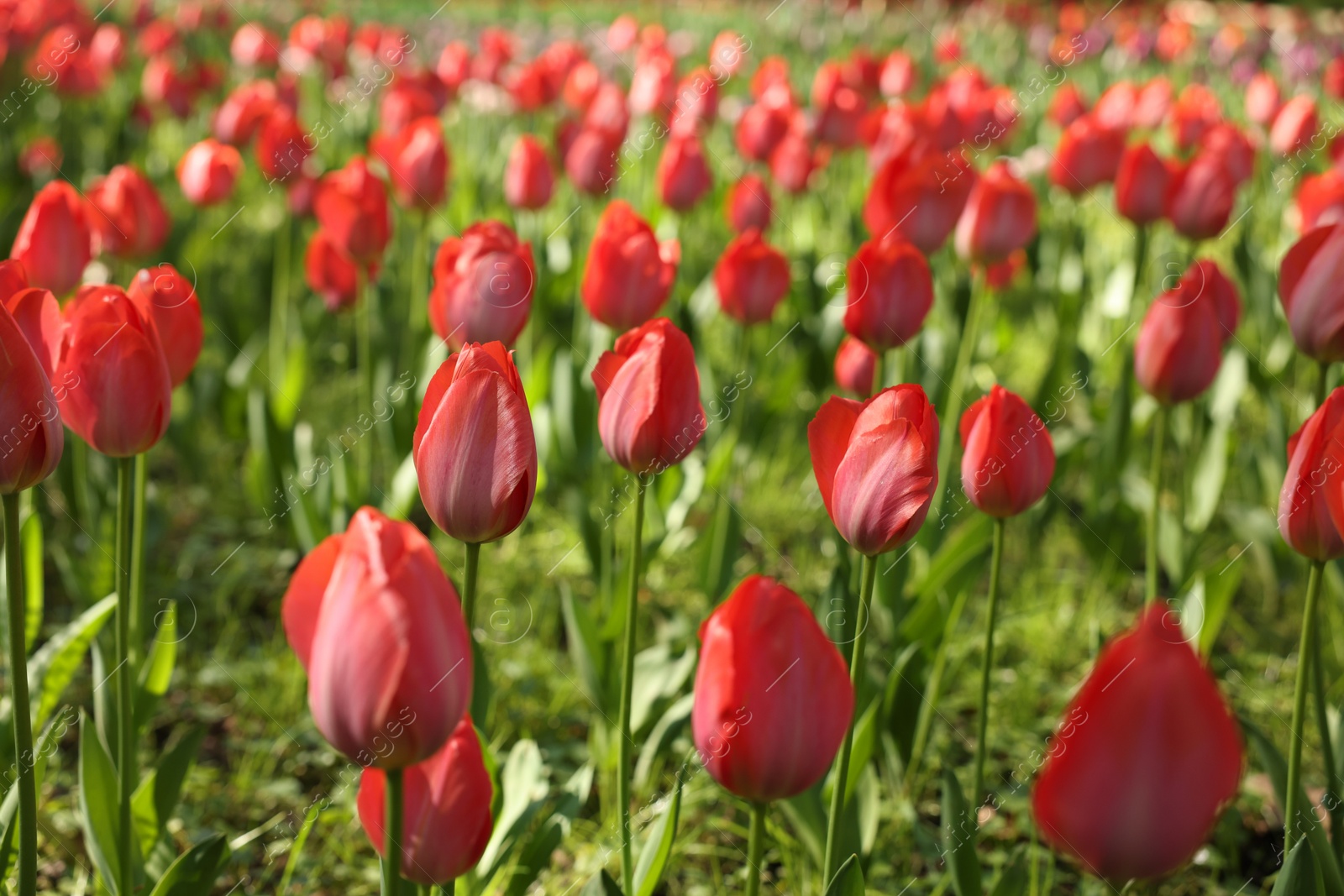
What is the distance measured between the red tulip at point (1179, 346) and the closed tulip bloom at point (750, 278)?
0.72 meters

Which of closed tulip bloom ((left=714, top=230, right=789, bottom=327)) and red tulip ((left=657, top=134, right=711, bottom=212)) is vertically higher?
closed tulip bloom ((left=714, top=230, right=789, bottom=327))

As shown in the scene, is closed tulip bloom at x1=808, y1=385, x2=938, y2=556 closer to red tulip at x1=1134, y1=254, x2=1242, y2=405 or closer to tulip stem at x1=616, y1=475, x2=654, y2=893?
tulip stem at x1=616, y1=475, x2=654, y2=893

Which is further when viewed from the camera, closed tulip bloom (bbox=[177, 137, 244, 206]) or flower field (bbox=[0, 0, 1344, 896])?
closed tulip bloom (bbox=[177, 137, 244, 206])

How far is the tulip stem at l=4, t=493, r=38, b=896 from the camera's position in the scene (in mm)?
1062

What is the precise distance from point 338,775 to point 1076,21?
28.9 ft

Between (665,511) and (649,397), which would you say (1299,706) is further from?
(665,511)

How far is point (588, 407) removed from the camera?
273cm

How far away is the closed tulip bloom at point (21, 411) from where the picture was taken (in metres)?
0.99

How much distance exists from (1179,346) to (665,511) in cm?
114

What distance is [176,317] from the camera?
1407 mm

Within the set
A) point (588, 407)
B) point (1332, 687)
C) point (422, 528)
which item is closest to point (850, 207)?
point (588, 407)

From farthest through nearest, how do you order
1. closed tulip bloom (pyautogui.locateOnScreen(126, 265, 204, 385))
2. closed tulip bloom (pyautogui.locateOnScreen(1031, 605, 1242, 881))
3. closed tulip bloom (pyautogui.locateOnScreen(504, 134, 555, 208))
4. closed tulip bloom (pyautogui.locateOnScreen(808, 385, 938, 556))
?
1. closed tulip bloom (pyautogui.locateOnScreen(504, 134, 555, 208))
2. closed tulip bloom (pyautogui.locateOnScreen(126, 265, 204, 385))
3. closed tulip bloom (pyautogui.locateOnScreen(808, 385, 938, 556))
4. closed tulip bloom (pyautogui.locateOnScreen(1031, 605, 1242, 881))

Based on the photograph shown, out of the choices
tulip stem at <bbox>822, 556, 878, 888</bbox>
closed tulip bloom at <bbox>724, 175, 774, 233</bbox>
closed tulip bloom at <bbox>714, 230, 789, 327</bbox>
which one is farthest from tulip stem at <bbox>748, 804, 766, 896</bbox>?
closed tulip bloom at <bbox>724, 175, 774, 233</bbox>

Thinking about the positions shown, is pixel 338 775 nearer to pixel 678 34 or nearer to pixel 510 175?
pixel 510 175
